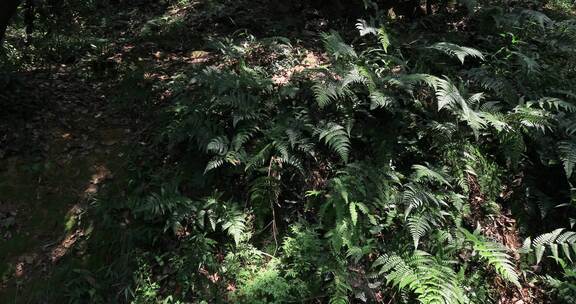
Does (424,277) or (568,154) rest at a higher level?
(568,154)

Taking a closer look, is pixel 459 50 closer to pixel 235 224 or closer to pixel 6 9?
pixel 235 224

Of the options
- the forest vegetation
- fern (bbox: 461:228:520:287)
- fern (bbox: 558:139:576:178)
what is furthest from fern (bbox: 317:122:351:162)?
fern (bbox: 558:139:576:178)

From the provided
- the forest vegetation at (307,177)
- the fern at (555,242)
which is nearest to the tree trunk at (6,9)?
the forest vegetation at (307,177)

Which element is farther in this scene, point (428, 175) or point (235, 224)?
point (428, 175)

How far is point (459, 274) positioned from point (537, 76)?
3.09m

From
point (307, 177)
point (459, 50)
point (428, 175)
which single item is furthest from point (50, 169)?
point (459, 50)

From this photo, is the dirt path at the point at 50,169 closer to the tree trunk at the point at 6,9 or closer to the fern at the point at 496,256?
the tree trunk at the point at 6,9

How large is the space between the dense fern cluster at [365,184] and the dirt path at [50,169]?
745 millimetres

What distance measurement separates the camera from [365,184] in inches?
186

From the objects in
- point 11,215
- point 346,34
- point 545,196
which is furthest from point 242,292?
point 346,34

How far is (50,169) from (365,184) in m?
3.79

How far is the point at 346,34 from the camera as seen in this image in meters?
7.06

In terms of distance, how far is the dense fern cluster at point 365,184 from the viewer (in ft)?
14.3

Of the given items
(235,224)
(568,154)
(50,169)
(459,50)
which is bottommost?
(50,169)
